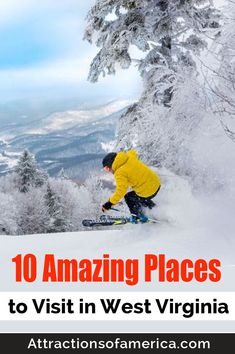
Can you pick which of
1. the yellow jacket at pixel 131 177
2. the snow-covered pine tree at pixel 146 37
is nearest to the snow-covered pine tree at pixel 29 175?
the snow-covered pine tree at pixel 146 37

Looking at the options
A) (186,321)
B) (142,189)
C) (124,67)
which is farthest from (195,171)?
(186,321)

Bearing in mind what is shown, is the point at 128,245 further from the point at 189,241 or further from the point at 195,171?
Result: the point at 195,171

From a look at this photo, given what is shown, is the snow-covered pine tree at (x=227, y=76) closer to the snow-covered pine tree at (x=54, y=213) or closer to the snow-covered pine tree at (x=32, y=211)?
the snow-covered pine tree at (x=54, y=213)

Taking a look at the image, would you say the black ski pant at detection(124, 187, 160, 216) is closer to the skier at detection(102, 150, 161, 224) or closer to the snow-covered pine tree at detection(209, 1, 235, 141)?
the skier at detection(102, 150, 161, 224)

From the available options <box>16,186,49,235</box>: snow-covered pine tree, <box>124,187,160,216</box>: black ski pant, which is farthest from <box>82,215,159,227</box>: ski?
<box>16,186,49,235</box>: snow-covered pine tree

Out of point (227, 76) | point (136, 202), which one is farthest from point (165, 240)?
point (227, 76)

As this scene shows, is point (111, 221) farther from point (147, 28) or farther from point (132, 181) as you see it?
point (147, 28)

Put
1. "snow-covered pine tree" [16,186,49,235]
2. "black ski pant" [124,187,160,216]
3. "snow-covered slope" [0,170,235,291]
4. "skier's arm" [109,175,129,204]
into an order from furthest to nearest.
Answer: "snow-covered pine tree" [16,186,49,235]
"black ski pant" [124,187,160,216]
"skier's arm" [109,175,129,204]
"snow-covered slope" [0,170,235,291]
